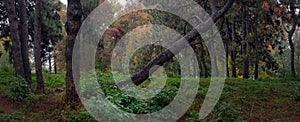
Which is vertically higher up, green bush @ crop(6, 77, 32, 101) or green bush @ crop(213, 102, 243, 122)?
green bush @ crop(6, 77, 32, 101)

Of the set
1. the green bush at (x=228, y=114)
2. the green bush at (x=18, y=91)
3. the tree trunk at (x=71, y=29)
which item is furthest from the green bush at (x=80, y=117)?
the green bush at (x=228, y=114)

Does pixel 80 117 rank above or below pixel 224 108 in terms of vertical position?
below

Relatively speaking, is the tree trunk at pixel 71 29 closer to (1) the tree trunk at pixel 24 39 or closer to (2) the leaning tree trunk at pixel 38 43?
(2) the leaning tree trunk at pixel 38 43

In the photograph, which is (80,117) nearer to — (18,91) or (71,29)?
(18,91)

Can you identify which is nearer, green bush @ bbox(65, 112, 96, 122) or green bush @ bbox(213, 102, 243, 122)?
green bush @ bbox(213, 102, 243, 122)

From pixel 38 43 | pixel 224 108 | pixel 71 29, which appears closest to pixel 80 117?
pixel 71 29

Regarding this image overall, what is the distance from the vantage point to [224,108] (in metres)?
5.46

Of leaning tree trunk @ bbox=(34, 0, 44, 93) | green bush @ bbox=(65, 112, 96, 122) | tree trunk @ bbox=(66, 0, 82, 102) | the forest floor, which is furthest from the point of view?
leaning tree trunk @ bbox=(34, 0, 44, 93)

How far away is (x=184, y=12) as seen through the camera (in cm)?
1480

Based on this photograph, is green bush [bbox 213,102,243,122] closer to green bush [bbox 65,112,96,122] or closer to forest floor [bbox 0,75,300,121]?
forest floor [bbox 0,75,300,121]

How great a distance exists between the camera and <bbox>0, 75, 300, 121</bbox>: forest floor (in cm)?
591

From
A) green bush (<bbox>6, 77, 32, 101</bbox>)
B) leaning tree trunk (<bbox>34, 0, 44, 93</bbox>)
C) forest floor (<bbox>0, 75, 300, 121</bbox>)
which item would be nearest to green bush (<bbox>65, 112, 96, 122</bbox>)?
forest floor (<bbox>0, 75, 300, 121</bbox>)

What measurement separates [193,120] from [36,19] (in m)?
5.66

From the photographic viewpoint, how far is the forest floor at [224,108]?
19.4ft
